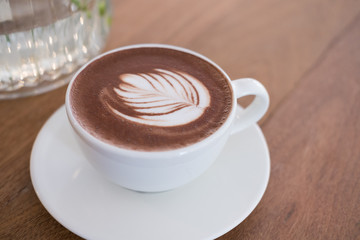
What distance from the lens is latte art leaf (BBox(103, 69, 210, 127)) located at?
64cm

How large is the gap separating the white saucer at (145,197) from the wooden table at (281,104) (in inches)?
1.7

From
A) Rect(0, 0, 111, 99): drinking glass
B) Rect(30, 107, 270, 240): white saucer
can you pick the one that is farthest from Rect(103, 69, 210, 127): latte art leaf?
Rect(0, 0, 111, 99): drinking glass

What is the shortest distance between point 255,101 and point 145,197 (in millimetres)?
272

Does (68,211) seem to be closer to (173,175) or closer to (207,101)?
(173,175)

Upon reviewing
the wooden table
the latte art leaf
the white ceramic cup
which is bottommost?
the wooden table

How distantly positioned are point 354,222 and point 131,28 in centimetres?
75

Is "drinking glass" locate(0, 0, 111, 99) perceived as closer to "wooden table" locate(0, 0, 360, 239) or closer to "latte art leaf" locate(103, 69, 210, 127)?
"wooden table" locate(0, 0, 360, 239)

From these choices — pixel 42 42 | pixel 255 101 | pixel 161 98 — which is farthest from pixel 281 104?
pixel 42 42

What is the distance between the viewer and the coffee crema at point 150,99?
2.00 ft

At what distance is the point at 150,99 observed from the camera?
2.23 feet

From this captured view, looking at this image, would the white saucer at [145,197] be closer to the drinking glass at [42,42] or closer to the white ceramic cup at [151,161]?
the white ceramic cup at [151,161]

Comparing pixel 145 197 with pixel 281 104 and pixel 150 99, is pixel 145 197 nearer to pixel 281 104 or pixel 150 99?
pixel 150 99

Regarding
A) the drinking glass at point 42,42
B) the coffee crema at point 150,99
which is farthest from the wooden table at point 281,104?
the coffee crema at point 150,99

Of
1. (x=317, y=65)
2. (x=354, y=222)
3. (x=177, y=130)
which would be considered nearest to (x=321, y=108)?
(x=317, y=65)
